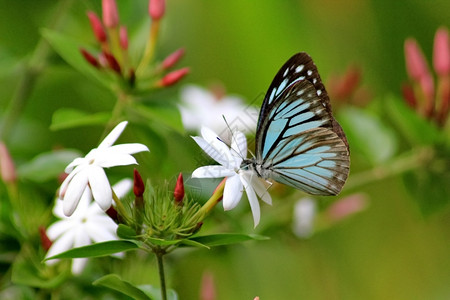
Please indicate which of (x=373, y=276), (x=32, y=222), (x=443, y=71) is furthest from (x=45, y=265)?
(x=373, y=276)

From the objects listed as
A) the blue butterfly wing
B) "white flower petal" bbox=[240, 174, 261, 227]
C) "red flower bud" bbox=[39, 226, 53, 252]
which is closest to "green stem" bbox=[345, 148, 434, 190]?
the blue butterfly wing

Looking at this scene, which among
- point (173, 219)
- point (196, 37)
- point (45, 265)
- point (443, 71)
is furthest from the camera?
point (196, 37)

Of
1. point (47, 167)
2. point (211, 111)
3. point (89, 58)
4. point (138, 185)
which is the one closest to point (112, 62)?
point (89, 58)

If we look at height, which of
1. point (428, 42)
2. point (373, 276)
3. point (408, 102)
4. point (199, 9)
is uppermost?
point (199, 9)

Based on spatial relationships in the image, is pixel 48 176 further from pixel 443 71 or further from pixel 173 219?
pixel 443 71

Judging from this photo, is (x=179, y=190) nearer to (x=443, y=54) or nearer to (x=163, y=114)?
(x=163, y=114)

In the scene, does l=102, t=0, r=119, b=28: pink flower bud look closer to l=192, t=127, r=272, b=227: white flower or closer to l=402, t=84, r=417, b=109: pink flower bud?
l=192, t=127, r=272, b=227: white flower
